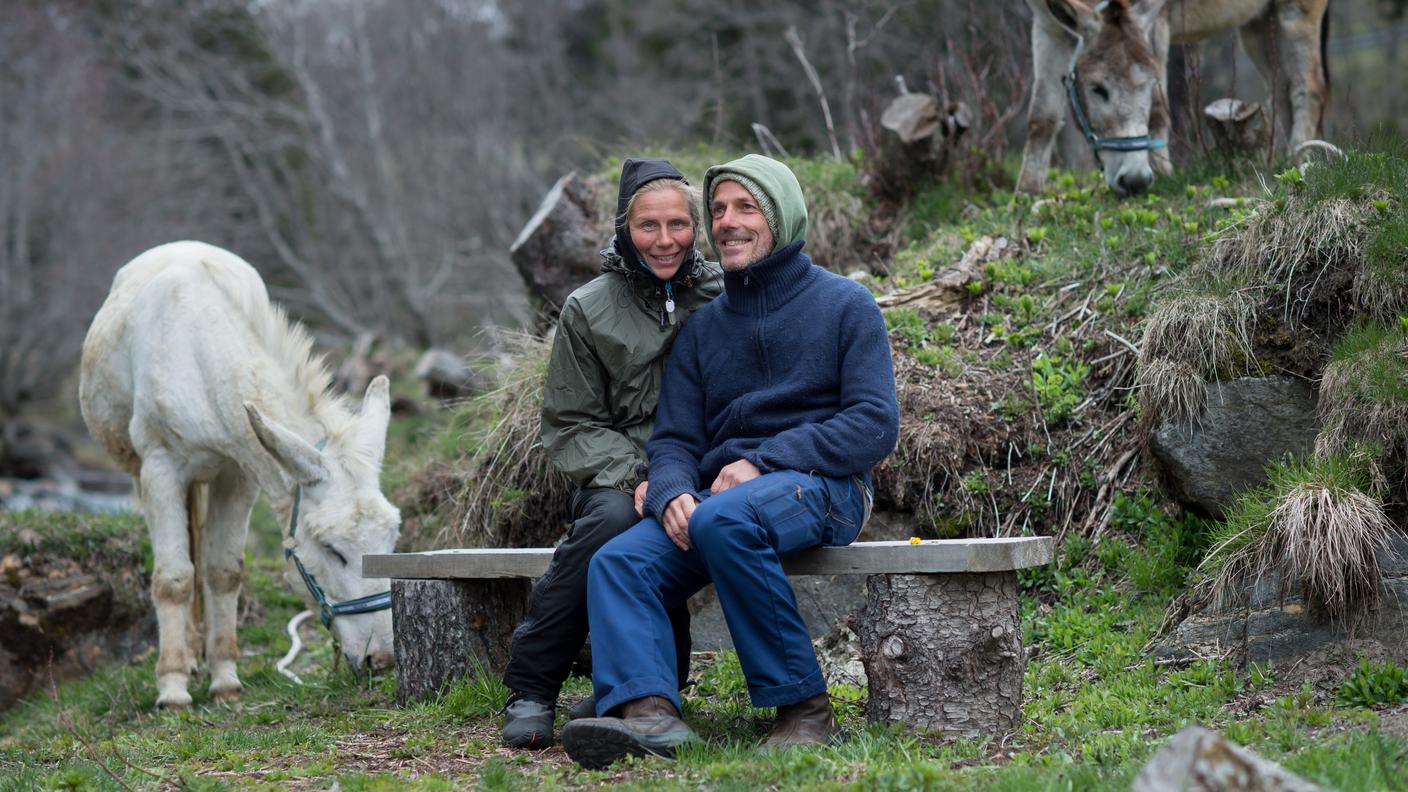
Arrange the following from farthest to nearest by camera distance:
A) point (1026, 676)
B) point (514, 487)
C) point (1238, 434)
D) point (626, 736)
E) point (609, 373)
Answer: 1. point (514, 487)
2. point (1238, 434)
3. point (1026, 676)
4. point (609, 373)
5. point (626, 736)

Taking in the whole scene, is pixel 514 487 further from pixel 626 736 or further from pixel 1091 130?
pixel 1091 130

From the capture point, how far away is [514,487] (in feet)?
21.1

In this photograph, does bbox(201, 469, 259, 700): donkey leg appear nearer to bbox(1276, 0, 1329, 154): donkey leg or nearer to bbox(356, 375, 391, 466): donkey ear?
bbox(356, 375, 391, 466): donkey ear

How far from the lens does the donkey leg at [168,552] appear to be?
5.87m

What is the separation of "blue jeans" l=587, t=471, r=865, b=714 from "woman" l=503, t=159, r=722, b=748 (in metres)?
0.28

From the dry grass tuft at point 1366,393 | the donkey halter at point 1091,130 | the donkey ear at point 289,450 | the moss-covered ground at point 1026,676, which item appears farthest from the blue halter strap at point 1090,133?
the donkey ear at point 289,450

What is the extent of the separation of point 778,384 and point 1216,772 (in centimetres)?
196

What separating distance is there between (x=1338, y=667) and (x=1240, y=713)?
1.41 feet

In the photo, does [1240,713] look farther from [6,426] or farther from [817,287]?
[6,426]

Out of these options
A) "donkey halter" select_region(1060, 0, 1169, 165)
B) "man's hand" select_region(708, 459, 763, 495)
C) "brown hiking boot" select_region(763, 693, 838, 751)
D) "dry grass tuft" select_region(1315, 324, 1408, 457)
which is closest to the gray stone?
"dry grass tuft" select_region(1315, 324, 1408, 457)

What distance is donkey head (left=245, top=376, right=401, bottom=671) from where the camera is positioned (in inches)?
210

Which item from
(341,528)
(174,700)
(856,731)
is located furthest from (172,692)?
(856,731)

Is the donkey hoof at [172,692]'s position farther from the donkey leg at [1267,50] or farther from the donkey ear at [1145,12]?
the donkey leg at [1267,50]

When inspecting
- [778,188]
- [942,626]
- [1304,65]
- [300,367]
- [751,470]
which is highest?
[1304,65]
